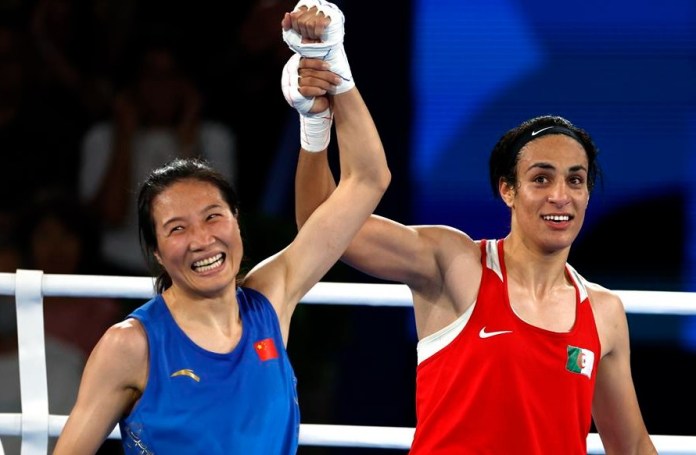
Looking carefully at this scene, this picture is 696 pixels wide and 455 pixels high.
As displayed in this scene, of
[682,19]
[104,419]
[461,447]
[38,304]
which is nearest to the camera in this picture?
[104,419]

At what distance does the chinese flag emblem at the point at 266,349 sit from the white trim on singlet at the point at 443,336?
1.45 ft

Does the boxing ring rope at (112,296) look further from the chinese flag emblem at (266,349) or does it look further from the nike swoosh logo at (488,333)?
the chinese flag emblem at (266,349)

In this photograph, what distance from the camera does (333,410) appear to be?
4.88 m

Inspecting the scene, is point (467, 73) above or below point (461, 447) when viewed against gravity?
above

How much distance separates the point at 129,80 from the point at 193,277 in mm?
3156

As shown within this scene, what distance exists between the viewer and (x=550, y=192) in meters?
2.77

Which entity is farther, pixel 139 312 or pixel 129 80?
pixel 129 80

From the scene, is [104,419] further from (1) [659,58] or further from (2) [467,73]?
(1) [659,58]

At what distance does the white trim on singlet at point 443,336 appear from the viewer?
9.03 ft

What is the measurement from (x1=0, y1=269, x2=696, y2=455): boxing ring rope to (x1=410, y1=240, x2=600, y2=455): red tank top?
1.02 ft

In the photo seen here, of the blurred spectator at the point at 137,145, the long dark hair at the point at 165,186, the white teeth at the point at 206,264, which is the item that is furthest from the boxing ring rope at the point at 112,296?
the blurred spectator at the point at 137,145

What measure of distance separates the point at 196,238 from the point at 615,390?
3.67 feet

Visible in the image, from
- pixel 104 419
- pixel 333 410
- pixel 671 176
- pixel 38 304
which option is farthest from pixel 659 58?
pixel 104 419

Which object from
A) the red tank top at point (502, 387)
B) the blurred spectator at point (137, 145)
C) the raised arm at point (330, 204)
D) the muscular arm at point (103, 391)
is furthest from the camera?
the blurred spectator at point (137, 145)
